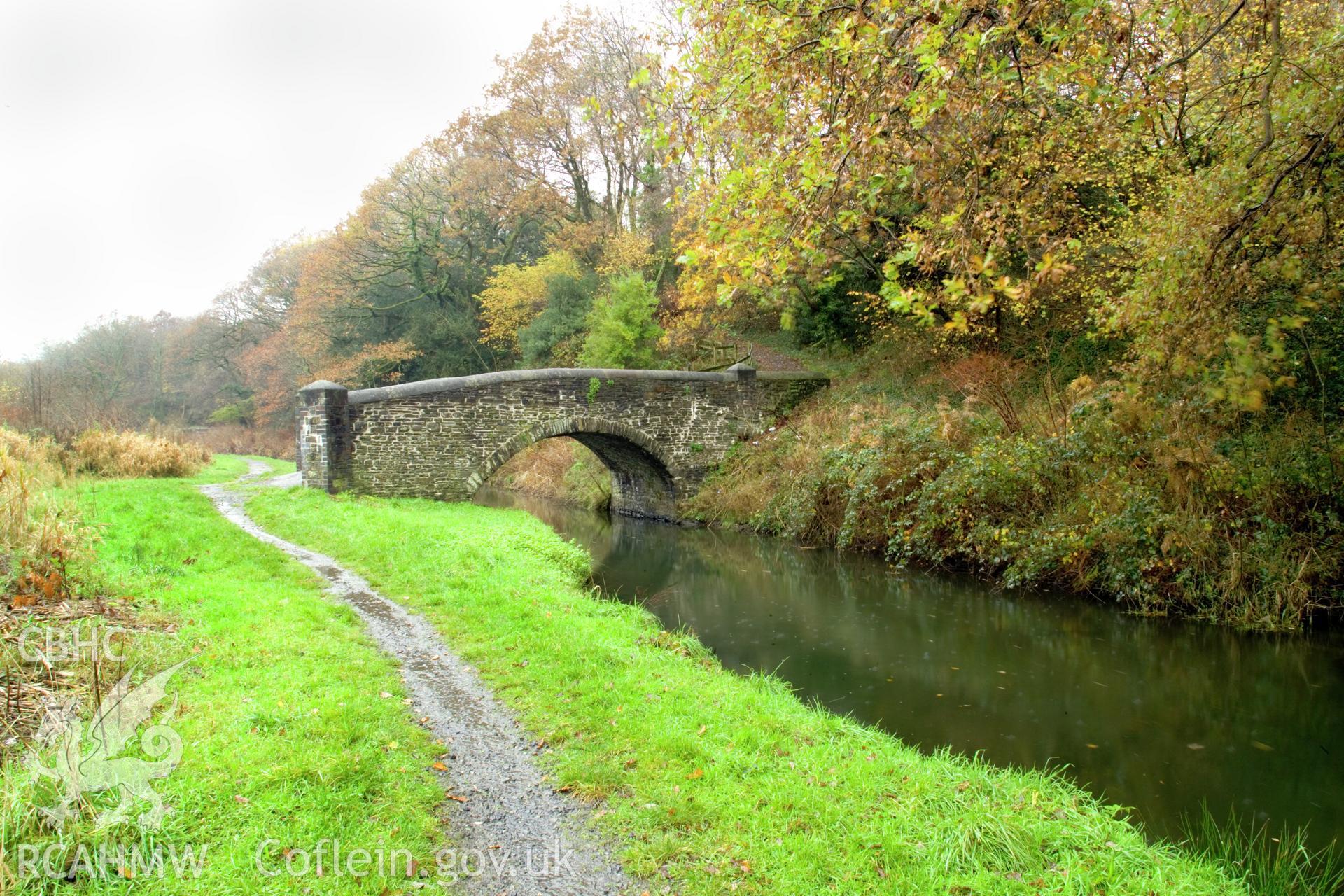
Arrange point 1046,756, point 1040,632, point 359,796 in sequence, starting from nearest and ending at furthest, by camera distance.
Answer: point 359,796 < point 1046,756 < point 1040,632

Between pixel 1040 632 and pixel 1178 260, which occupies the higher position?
pixel 1178 260

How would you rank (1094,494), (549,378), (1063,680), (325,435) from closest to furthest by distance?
(1063,680) → (1094,494) → (325,435) → (549,378)

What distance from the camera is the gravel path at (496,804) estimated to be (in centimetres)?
298

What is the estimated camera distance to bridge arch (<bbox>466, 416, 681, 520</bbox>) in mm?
15188

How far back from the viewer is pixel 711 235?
13.2ft

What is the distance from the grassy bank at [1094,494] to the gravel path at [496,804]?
573 cm

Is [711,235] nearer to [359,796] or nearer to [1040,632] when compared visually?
[359,796]

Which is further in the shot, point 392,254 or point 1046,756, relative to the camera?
point 392,254

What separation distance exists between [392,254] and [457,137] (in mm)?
4561

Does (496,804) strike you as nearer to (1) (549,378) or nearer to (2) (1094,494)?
(2) (1094,494)

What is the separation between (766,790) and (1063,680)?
4069 mm

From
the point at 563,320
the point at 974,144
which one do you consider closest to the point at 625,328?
the point at 563,320

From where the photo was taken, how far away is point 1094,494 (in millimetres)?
8852

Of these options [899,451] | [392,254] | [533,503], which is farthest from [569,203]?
[899,451]
